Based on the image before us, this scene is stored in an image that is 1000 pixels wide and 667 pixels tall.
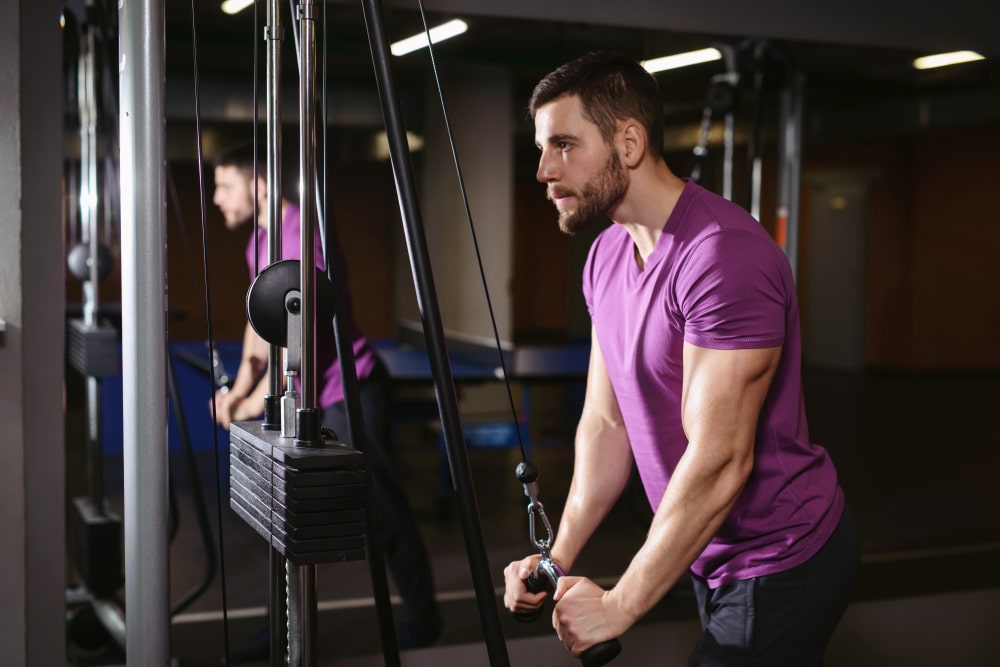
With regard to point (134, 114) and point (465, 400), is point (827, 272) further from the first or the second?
point (134, 114)

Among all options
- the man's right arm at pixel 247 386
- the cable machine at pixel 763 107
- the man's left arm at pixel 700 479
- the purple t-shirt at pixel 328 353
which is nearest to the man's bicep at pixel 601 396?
the man's left arm at pixel 700 479

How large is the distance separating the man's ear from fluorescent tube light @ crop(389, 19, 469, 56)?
4680 mm

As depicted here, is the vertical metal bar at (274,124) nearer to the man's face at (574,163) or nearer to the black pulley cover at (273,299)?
the black pulley cover at (273,299)

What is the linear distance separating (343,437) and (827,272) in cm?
1051

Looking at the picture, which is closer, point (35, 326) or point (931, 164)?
point (35, 326)

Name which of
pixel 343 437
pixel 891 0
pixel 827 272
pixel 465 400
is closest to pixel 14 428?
pixel 343 437

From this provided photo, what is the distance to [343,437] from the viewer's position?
3.17 meters

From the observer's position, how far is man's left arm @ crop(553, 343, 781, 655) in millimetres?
1412

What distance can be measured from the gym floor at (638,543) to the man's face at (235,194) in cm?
136

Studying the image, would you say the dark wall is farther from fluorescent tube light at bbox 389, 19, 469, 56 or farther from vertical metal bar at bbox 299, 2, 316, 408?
vertical metal bar at bbox 299, 2, 316, 408

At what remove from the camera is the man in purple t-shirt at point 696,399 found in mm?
1440

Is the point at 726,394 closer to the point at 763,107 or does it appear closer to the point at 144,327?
the point at 144,327

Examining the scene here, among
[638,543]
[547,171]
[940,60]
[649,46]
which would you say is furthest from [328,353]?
[940,60]

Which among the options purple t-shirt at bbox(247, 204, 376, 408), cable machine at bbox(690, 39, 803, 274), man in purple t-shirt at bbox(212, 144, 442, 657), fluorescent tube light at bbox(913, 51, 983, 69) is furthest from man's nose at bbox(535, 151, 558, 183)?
fluorescent tube light at bbox(913, 51, 983, 69)
